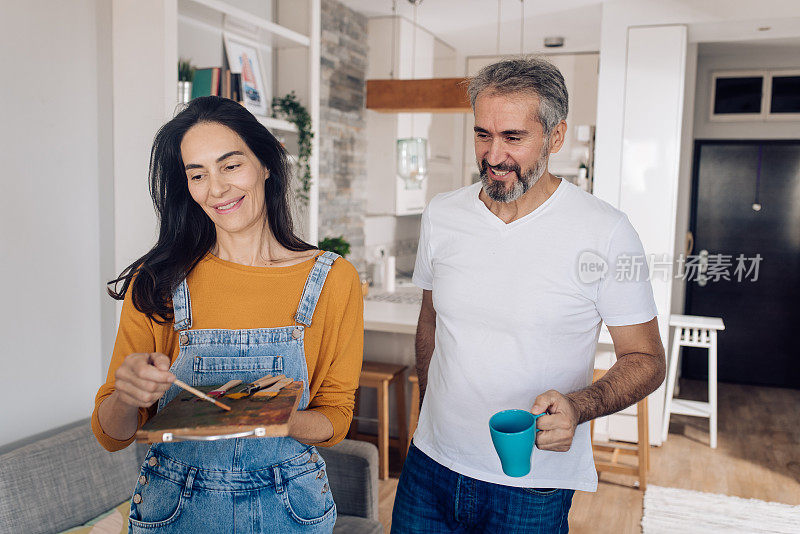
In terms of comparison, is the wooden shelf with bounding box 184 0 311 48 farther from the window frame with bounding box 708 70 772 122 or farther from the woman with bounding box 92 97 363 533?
the window frame with bounding box 708 70 772 122

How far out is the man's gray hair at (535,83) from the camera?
1.42 metres

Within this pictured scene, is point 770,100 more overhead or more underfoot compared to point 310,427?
more overhead

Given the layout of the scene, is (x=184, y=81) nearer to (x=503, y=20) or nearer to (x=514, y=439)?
(x=514, y=439)

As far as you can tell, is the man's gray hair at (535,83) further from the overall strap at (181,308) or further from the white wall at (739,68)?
the white wall at (739,68)

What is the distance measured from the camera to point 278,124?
2895 millimetres

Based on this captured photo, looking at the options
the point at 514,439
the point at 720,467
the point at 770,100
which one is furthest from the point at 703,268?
the point at 514,439

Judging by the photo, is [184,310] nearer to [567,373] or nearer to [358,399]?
[567,373]

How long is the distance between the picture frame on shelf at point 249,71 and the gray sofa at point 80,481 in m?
1.39

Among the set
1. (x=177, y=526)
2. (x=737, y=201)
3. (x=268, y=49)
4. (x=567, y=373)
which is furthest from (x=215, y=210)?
(x=737, y=201)

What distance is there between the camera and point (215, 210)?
1.22 m

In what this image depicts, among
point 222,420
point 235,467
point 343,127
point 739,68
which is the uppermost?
point 739,68

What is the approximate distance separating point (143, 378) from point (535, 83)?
937 millimetres

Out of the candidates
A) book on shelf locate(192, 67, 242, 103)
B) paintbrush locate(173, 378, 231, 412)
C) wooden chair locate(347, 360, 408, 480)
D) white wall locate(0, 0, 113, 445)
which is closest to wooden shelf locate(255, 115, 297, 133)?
book on shelf locate(192, 67, 242, 103)

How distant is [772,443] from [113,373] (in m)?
4.40
